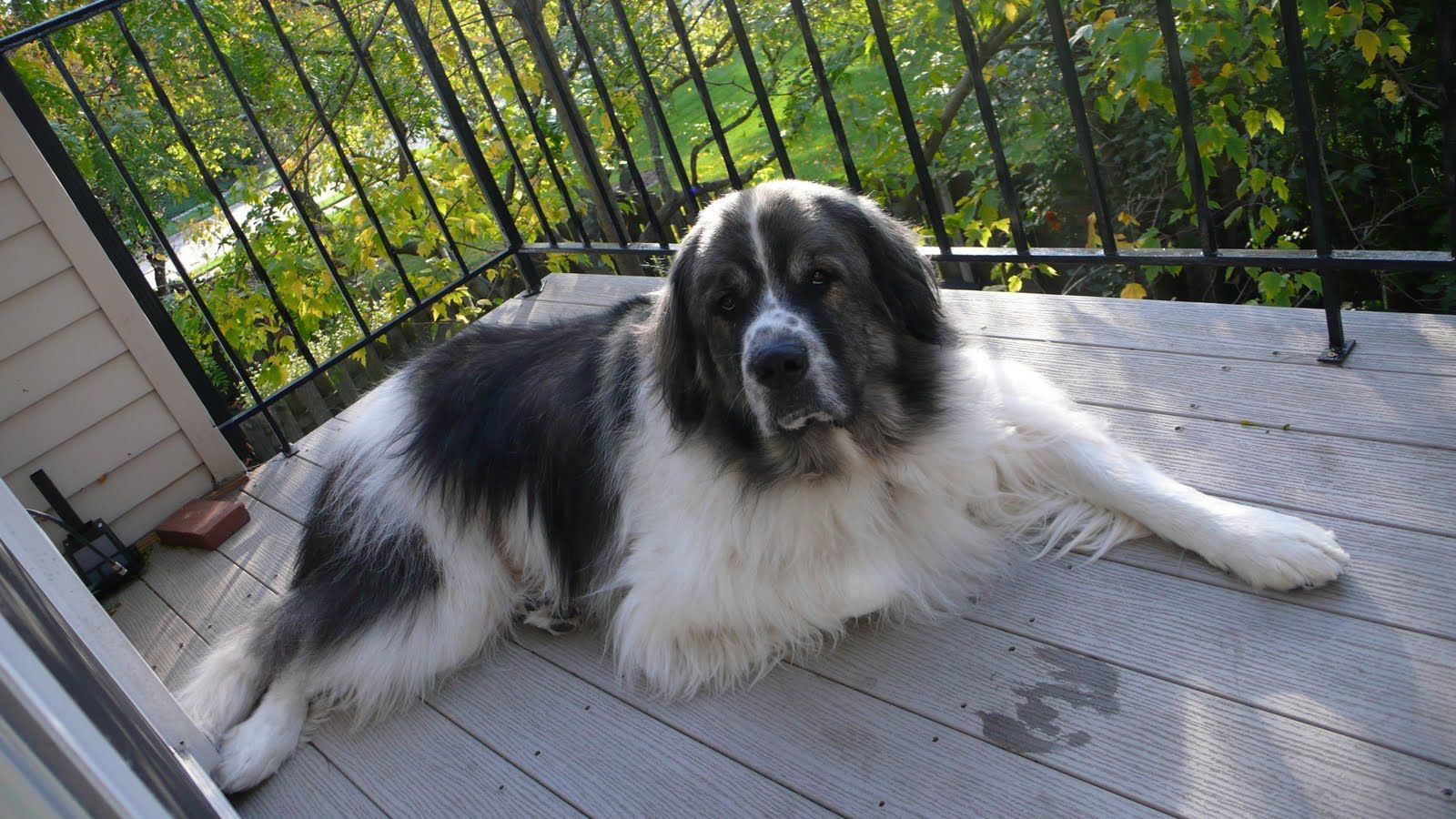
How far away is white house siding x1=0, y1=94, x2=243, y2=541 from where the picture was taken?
3.06 meters

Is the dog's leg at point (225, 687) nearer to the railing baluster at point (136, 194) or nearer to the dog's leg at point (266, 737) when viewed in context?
the dog's leg at point (266, 737)

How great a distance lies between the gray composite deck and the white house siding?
1.69m

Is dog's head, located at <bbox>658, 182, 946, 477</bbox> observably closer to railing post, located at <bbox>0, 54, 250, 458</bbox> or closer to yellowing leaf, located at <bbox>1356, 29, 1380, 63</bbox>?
yellowing leaf, located at <bbox>1356, 29, 1380, 63</bbox>

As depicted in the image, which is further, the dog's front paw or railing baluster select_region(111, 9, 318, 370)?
railing baluster select_region(111, 9, 318, 370)

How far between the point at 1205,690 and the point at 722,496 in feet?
2.97

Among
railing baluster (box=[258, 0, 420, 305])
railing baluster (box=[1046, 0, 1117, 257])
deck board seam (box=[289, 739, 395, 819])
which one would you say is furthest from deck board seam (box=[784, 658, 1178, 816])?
railing baluster (box=[258, 0, 420, 305])

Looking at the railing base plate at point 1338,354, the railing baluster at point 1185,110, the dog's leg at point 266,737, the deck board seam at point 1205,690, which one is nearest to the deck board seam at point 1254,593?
the deck board seam at point 1205,690

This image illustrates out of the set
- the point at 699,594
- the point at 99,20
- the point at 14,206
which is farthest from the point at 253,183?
the point at 699,594

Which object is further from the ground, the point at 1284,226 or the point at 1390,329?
the point at 1390,329

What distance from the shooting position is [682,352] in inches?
76.7

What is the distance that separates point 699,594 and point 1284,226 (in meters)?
3.35


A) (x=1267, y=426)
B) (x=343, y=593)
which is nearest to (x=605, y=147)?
(x=343, y=593)

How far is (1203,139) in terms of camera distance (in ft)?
10.1

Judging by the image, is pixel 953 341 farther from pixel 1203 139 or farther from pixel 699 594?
pixel 1203 139
